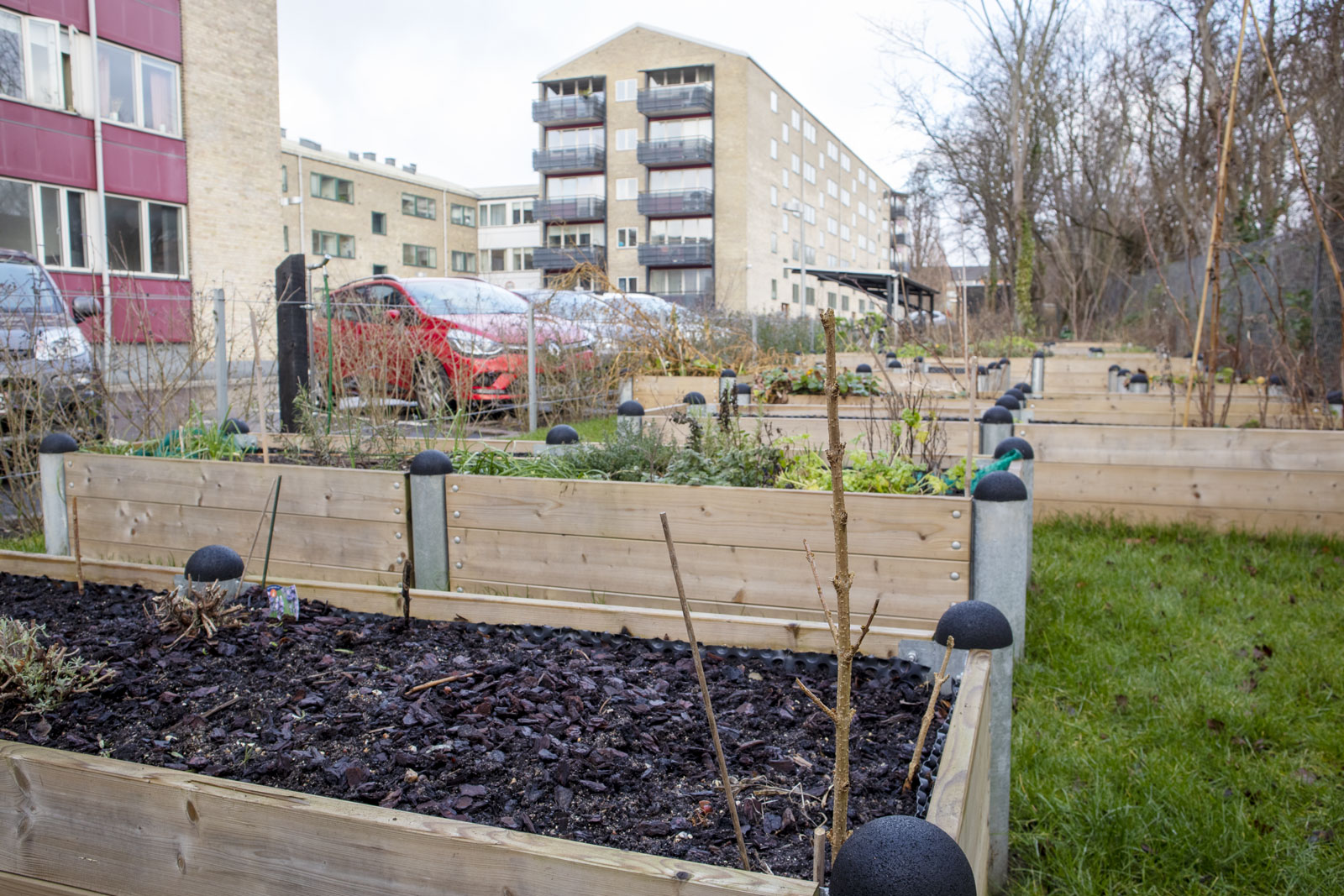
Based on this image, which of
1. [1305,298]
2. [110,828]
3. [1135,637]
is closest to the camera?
[110,828]

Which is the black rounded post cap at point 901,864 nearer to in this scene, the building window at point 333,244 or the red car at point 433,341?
the red car at point 433,341

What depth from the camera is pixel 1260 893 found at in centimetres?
205

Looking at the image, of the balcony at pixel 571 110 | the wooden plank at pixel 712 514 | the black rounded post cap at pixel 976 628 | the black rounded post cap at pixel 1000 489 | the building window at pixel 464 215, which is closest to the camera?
the black rounded post cap at pixel 976 628

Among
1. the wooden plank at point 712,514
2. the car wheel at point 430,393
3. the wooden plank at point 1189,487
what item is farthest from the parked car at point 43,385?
the wooden plank at point 1189,487

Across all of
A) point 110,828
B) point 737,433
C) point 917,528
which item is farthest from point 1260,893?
point 737,433

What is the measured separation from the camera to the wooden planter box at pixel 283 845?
4.10 feet

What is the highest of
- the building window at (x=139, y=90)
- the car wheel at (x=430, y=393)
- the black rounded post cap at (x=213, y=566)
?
the building window at (x=139, y=90)

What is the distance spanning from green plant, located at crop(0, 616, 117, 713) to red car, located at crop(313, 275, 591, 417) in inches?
115

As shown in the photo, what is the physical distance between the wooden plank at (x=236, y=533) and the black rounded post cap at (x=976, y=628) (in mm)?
2294

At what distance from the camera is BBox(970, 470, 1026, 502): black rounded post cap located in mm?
2830

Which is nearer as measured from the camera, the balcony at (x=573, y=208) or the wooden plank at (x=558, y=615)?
the wooden plank at (x=558, y=615)

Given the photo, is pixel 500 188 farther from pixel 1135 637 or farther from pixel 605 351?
pixel 1135 637

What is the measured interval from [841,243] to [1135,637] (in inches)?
2438

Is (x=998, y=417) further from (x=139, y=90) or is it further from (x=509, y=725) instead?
(x=139, y=90)
